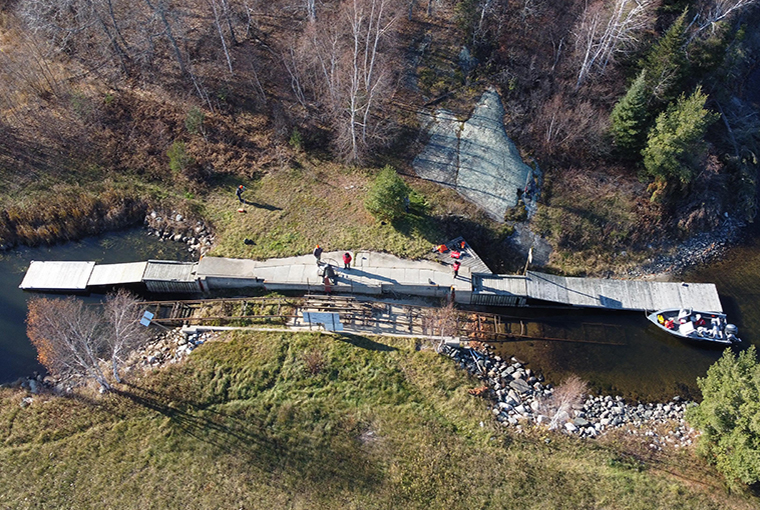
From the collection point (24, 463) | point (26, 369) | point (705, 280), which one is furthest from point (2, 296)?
point (705, 280)

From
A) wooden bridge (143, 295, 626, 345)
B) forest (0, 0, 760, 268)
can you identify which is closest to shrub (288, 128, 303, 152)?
forest (0, 0, 760, 268)

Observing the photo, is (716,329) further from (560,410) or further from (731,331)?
(560,410)

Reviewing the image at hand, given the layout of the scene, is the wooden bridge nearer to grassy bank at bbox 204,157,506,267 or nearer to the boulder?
the boulder

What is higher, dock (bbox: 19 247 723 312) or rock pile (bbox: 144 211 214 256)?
rock pile (bbox: 144 211 214 256)

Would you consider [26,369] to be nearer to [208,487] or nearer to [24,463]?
[24,463]

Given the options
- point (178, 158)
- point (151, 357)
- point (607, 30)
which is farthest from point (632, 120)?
point (151, 357)

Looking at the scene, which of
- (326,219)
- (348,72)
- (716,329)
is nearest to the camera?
(716,329)

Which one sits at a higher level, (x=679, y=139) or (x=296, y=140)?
(x=296, y=140)
